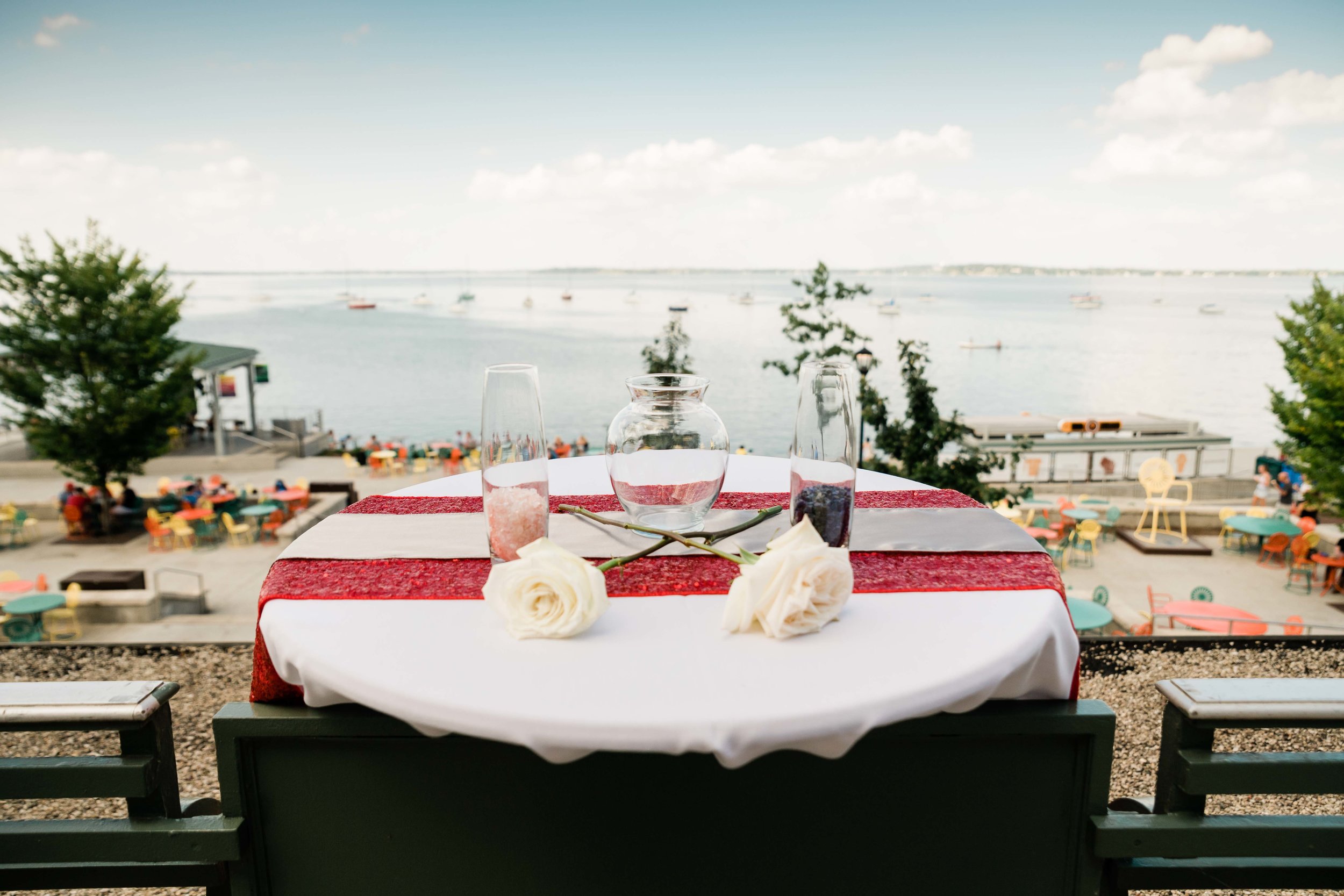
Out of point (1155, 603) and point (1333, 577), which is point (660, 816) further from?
point (1333, 577)

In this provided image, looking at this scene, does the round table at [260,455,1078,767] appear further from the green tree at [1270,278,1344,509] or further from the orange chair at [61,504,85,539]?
the orange chair at [61,504,85,539]

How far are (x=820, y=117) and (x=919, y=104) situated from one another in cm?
1401

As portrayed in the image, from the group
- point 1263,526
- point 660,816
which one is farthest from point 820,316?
point 660,816

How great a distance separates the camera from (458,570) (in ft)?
→ 4.61

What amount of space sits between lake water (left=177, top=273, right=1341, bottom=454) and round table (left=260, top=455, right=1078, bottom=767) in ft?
28.5

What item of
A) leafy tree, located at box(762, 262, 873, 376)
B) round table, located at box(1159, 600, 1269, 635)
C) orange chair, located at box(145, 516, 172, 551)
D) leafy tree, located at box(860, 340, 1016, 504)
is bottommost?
orange chair, located at box(145, 516, 172, 551)

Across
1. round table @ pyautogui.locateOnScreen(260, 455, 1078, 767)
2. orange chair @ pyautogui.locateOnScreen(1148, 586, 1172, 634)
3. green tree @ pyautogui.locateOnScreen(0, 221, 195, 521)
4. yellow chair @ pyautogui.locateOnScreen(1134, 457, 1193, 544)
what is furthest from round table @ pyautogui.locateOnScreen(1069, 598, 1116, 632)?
green tree @ pyautogui.locateOnScreen(0, 221, 195, 521)

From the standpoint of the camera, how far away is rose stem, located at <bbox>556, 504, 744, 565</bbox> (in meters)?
1.33

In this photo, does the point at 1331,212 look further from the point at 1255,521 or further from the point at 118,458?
the point at 118,458

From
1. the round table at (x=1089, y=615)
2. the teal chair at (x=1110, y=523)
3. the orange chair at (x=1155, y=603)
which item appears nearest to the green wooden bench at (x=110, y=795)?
the round table at (x=1089, y=615)

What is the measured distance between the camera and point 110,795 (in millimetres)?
1263

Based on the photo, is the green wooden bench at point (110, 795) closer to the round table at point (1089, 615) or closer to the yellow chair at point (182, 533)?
the round table at point (1089, 615)

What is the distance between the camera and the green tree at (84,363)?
15.4m

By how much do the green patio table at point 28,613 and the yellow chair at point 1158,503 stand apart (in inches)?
661
